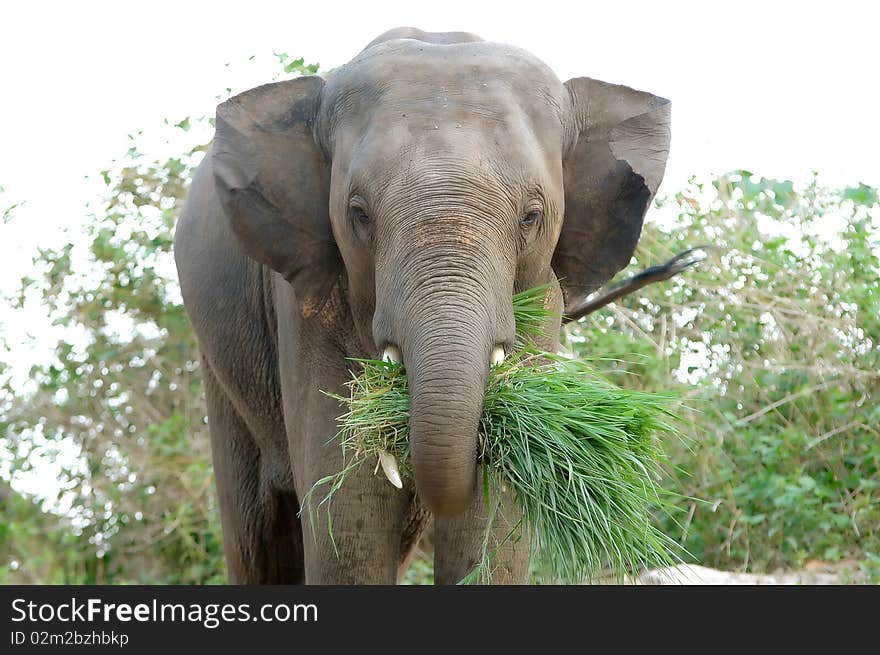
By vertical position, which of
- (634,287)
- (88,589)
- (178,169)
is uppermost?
(178,169)

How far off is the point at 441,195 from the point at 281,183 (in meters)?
0.85

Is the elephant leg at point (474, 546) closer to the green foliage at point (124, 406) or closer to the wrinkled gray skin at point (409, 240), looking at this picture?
the wrinkled gray skin at point (409, 240)

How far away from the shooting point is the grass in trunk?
11.8 feet

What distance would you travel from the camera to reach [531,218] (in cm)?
390

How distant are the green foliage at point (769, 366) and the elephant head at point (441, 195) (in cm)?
285

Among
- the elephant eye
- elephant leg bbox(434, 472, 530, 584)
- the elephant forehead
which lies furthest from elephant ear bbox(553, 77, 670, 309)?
elephant leg bbox(434, 472, 530, 584)

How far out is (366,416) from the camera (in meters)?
3.68

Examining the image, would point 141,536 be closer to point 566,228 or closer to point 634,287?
point 634,287

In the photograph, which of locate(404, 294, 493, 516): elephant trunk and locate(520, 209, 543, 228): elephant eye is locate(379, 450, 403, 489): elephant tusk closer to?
locate(404, 294, 493, 516): elephant trunk

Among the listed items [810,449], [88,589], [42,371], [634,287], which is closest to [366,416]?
[88,589]

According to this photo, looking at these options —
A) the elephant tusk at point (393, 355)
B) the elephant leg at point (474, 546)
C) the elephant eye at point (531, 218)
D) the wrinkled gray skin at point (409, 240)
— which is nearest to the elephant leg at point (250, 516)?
the wrinkled gray skin at point (409, 240)

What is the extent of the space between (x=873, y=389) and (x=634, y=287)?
2.64 metres

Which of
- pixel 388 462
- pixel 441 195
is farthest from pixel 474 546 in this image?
pixel 441 195

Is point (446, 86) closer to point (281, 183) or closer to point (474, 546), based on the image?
point (281, 183)
